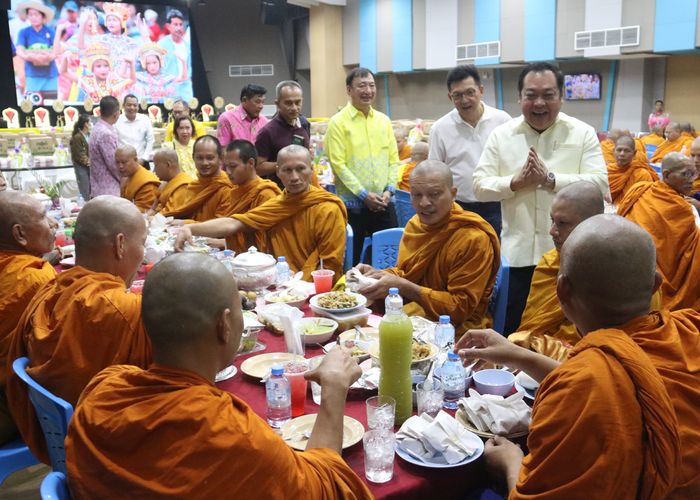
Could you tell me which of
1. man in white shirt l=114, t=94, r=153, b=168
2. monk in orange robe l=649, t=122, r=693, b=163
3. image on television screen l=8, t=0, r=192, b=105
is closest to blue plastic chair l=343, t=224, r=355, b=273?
man in white shirt l=114, t=94, r=153, b=168

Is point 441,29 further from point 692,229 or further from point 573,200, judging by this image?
point 573,200

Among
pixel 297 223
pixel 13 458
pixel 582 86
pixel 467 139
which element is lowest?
pixel 13 458

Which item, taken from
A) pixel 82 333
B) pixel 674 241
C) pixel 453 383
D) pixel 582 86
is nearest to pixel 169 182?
pixel 82 333

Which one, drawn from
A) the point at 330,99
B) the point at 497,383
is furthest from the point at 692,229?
the point at 330,99

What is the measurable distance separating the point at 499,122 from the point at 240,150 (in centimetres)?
→ 164

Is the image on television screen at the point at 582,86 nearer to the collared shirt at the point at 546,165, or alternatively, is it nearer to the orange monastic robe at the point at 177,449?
the collared shirt at the point at 546,165

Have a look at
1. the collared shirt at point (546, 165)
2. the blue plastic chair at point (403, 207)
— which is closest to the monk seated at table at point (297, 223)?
the collared shirt at point (546, 165)

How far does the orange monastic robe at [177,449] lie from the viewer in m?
1.14

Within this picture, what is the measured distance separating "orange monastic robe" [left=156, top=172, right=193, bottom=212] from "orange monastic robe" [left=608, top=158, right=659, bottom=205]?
4508 millimetres

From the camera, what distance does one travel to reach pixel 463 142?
407cm

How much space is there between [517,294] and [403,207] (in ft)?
7.51

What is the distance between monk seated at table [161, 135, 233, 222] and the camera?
4.50 m

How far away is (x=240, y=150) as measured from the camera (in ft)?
12.9

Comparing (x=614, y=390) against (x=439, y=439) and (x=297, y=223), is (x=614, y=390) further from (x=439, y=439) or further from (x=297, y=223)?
(x=297, y=223)
